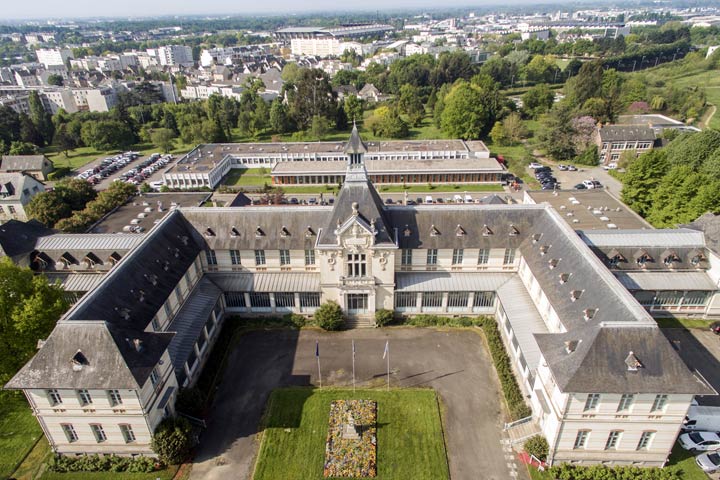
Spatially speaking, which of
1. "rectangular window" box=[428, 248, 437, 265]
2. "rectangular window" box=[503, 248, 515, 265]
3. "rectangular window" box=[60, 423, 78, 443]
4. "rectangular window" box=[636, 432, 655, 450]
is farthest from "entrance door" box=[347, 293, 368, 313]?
"rectangular window" box=[636, 432, 655, 450]

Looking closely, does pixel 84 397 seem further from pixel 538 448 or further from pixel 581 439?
pixel 581 439

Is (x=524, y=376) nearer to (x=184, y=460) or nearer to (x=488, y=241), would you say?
(x=488, y=241)

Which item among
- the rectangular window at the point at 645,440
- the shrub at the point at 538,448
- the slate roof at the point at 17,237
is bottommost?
the shrub at the point at 538,448

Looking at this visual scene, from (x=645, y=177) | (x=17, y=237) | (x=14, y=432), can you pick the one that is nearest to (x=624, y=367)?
(x=14, y=432)

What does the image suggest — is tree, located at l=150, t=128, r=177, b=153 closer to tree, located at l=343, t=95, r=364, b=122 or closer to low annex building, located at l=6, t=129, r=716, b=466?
tree, located at l=343, t=95, r=364, b=122

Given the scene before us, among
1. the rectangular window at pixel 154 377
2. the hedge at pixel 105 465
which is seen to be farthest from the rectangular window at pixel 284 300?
the hedge at pixel 105 465

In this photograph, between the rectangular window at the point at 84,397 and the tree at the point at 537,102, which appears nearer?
the rectangular window at the point at 84,397

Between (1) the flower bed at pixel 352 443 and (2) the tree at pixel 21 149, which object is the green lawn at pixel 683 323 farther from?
(2) the tree at pixel 21 149
